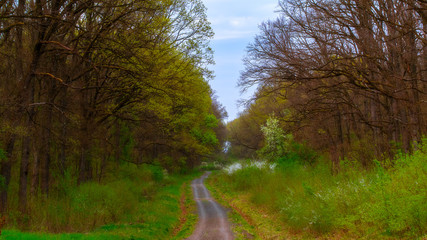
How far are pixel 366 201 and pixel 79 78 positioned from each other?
13.3 metres

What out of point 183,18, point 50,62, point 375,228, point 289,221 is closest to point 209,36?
point 183,18

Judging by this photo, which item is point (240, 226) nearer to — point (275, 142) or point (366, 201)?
point (366, 201)

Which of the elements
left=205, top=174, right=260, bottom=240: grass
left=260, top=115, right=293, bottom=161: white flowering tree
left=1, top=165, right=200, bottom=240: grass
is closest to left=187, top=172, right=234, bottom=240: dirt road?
left=205, top=174, right=260, bottom=240: grass

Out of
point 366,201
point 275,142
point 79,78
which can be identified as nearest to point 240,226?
point 366,201

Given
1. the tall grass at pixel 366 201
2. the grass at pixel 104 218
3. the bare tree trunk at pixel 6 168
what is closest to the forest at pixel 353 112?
the tall grass at pixel 366 201

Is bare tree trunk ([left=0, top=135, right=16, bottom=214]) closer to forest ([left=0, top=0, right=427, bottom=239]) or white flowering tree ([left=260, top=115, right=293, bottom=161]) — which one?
forest ([left=0, top=0, right=427, bottom=239])

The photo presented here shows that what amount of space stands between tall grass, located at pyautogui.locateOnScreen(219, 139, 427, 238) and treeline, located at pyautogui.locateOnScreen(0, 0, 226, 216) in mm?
6860

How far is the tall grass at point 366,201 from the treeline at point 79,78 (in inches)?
270

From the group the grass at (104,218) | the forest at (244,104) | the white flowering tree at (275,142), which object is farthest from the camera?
the white flowering tree at (275,142)

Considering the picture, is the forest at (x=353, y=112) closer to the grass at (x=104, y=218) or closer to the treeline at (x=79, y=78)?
the grass at (x=104, y=218)

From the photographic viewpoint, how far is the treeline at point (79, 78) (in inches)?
443

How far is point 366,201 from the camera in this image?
8.84 meters

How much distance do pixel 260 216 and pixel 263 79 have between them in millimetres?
7438

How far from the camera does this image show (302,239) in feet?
34.3
